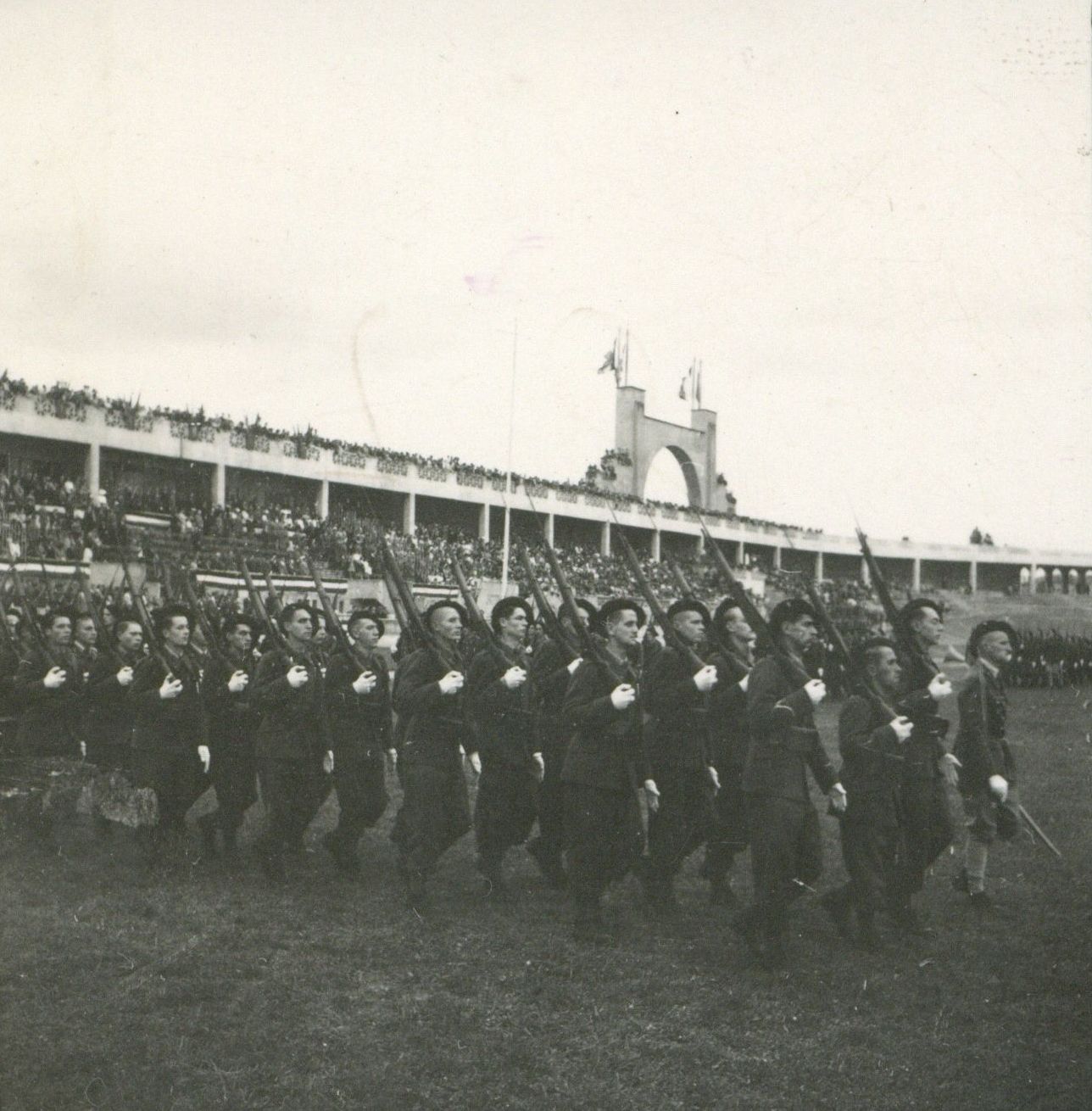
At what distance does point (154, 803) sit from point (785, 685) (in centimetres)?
465

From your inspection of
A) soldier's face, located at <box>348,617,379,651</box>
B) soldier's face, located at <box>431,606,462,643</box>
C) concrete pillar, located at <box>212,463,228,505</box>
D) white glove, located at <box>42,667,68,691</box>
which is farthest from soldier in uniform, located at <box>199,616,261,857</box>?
concrete pillar, located at <box>212,463,228,505</box>

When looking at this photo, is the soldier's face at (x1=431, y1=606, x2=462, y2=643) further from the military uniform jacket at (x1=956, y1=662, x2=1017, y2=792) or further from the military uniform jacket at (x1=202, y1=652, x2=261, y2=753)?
the military uniform jacket at (x1=956, y1=662, x2=1017, y2=792)

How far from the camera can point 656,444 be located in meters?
47.7

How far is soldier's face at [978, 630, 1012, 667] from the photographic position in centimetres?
729

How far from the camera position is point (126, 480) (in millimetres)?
28438

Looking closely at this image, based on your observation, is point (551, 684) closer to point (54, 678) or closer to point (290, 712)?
point (290, 712)

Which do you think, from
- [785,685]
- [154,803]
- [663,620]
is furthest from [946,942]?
[154,803]

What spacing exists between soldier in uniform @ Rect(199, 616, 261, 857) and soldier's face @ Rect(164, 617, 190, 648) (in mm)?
449

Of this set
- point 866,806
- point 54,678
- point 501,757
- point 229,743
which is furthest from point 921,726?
point 54,678

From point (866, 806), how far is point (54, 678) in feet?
19.5

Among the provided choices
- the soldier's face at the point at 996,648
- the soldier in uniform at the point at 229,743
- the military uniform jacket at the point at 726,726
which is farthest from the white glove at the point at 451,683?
the soldier's face at the point at 996,648

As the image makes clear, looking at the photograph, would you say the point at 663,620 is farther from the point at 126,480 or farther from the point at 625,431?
the point at 625,431

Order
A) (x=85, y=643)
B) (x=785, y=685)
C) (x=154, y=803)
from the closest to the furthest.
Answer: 1. (x=785, y=685)
2. (x=154, y=803)
3. (x=85, y=643)

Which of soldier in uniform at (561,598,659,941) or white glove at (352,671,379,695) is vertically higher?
white glove at (352,671,379,695)
